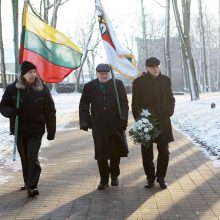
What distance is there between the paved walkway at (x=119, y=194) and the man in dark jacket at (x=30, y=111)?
44 centimetres

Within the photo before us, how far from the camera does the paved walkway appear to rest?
18.6 feet

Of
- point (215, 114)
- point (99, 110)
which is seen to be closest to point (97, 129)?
point (99, 110)

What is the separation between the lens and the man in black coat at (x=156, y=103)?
6.78m

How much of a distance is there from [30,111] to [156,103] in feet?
5.79

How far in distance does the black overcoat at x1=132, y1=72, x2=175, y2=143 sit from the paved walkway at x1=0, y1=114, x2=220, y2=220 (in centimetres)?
89

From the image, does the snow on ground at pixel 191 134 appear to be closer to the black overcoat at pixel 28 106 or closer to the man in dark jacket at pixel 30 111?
the man in dark jacket at pixel 30 111

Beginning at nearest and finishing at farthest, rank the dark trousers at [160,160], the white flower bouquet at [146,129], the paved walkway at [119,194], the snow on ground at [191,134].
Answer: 1. the paved walkway at [119,194]
2. the white flower bouquet at [146,129]
3. the dark trousers at [160,160]
4. the snow on ground at [191,134]

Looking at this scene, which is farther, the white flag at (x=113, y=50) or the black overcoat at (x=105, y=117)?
the white flag at (x=113, y=50)

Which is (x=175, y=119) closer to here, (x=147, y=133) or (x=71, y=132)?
(x=71, y=132)

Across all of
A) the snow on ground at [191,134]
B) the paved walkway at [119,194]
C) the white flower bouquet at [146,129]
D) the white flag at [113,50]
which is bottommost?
the paved walkway at [119,194]

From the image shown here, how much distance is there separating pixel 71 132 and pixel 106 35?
710 centimetres

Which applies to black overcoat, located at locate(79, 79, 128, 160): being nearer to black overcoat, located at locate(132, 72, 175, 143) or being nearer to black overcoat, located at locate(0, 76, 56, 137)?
black overcoat, located at locate(132, 72, 175, 143)

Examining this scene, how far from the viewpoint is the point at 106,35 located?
26.3 ft

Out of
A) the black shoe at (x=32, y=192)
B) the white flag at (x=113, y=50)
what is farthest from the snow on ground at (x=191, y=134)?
the white flag at (x=113, y=50)
